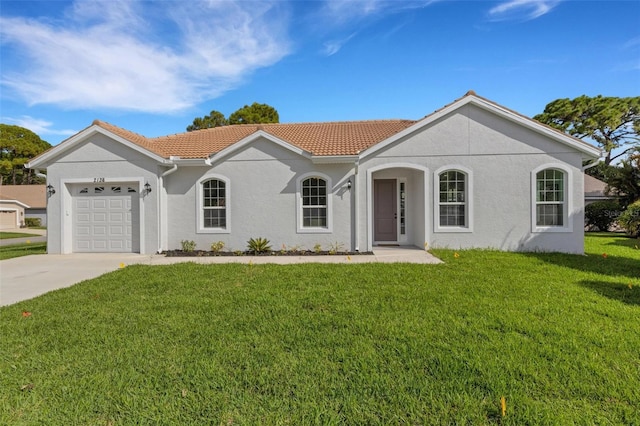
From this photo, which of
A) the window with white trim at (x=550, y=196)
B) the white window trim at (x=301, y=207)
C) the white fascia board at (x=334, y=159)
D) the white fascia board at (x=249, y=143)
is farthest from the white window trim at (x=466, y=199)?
the white fascia board at (x=249, y=143)

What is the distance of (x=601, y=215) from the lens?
1886 cm

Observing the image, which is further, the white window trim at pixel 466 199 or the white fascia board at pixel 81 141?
the white fascia board at pixel 81 141

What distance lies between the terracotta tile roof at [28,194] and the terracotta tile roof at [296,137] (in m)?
38.1

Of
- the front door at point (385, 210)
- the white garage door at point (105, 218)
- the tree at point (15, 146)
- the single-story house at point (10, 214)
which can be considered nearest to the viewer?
the white garage door at point (105, 218)

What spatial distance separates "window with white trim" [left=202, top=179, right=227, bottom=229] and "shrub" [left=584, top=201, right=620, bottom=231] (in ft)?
74.1

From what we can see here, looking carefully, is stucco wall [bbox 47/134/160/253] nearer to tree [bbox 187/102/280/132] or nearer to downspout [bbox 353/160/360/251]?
downspout [bbox 353/160/360/251]

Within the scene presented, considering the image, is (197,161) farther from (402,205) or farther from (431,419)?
(431,419)

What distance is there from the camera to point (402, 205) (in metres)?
12.6

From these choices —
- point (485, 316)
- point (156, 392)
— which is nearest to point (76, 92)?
point (156, 392)

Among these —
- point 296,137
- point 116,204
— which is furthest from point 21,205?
point 296,137

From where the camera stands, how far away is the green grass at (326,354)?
2717 millimetres

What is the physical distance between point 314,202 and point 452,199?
523 cm

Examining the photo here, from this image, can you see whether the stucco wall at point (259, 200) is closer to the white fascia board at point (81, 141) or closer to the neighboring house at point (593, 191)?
the white fascia board at point (81, 141)

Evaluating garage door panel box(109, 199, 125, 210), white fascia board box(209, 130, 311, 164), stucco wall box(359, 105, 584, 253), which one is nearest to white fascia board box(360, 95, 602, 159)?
stucco wall box(359, 105, 584, 253)
